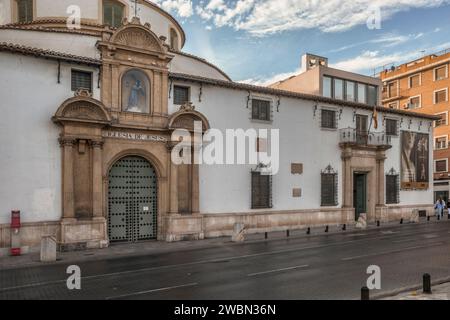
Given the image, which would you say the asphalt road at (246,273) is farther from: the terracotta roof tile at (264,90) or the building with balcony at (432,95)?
the building with balcony at (432,95)

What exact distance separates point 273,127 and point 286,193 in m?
4.57

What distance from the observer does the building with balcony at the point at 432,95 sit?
4888 centimetres

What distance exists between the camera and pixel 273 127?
25.9 meters

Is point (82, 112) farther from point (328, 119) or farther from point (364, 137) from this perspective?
point (364, 137)

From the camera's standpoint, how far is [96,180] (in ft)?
64.1

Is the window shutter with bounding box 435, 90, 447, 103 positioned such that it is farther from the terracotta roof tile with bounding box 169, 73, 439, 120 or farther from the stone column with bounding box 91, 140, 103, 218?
the stone column with bounding box 91, 140, 103, 218

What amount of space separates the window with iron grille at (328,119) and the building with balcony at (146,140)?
0.11 meters

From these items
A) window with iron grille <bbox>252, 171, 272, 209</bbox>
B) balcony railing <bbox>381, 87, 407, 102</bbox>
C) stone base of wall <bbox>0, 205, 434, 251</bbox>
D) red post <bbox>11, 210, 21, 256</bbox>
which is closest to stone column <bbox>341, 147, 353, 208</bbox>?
stone base of wall <bbox>0, 205, 434, 251</bbox>

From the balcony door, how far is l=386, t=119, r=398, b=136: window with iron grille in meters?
2.61

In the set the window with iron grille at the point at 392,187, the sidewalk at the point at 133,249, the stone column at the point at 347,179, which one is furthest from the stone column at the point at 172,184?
the window with iron grille at the point at 392,187

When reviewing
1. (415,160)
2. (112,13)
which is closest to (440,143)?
(415,160)

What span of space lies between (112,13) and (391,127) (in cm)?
2370

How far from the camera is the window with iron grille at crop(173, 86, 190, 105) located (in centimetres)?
2248
